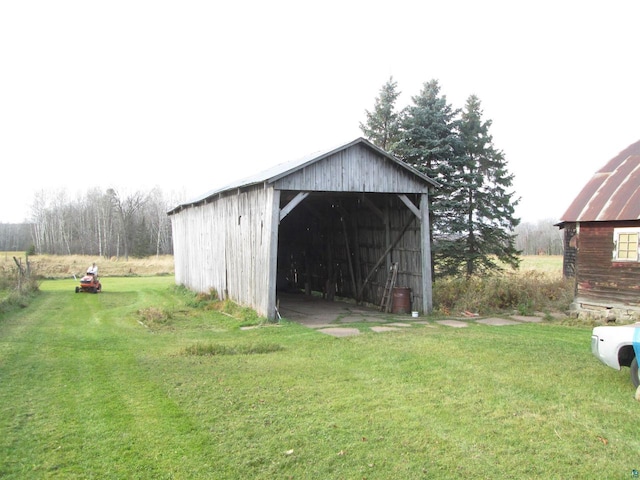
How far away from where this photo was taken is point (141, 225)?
6444 centimetres

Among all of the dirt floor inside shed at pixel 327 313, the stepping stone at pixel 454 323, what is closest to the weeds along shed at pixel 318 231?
the dirt floor inside shed at pixel 327 313

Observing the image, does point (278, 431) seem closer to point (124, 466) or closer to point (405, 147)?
point (124, 466)

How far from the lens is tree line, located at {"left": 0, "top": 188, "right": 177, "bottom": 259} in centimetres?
6512

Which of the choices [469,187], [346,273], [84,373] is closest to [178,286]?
[346,273]

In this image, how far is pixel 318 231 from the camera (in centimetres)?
2075

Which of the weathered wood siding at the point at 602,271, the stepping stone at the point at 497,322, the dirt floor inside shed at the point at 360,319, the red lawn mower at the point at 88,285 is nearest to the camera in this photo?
the dirt floor inside shed at the point at 360,319

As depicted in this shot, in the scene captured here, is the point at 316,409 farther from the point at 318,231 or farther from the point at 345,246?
the point at 318,231

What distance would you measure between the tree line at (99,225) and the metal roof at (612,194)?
54987mm

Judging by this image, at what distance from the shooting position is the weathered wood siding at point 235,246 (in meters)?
13.0

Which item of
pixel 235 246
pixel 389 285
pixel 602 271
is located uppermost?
pixel 235 246

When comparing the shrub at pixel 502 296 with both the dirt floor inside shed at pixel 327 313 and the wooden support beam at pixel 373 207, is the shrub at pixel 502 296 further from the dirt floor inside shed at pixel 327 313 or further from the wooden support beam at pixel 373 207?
the wooden support beam at pixel 373 207

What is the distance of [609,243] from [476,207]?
6.25m

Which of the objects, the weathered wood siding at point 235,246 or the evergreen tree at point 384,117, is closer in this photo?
the weathered wood siding at point 235,246

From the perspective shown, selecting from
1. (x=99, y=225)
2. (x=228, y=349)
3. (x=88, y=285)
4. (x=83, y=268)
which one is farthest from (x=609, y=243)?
(x=99, y=225)
